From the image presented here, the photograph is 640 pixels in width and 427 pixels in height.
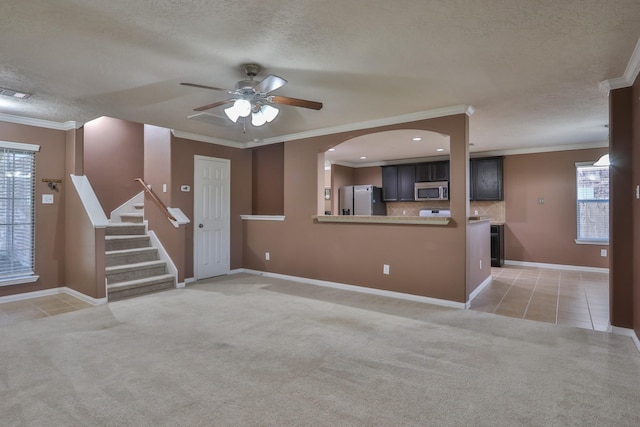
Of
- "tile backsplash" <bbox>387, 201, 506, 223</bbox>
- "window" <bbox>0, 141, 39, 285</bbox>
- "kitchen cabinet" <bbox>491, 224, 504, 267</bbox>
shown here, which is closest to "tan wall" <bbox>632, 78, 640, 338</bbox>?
"kitchen cabinet" <bbox>491, 224, 504, 267</bbox>

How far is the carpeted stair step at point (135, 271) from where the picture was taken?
15.1ft

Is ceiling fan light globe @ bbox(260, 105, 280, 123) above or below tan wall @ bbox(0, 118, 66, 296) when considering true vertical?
above

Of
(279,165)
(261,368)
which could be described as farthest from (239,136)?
(261,368)

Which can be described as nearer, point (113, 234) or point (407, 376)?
point (407, 376)

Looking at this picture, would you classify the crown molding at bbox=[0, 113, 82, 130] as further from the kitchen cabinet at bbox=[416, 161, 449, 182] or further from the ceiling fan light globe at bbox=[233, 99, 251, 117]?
the kitchen cabinet at bbox=[416, 161, 449, 182]

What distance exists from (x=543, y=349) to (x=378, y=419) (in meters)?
1.79

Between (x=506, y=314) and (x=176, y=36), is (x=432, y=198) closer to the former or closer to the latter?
(x=506, y=314)

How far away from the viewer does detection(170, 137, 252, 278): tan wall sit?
527 cm

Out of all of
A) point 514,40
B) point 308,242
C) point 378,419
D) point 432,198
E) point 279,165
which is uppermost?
point 514,40

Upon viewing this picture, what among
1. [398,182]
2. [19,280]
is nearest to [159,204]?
[19,280]

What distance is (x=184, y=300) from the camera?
4.34 metres

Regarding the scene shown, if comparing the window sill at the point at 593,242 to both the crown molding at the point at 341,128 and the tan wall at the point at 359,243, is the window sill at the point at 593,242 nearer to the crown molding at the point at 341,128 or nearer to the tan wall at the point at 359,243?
the tan wall at the point at 359,243

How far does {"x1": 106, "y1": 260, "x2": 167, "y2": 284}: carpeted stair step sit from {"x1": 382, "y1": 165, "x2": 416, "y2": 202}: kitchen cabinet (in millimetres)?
5125

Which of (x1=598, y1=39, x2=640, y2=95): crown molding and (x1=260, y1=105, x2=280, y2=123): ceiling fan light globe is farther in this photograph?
(x1=260, y1=105, x2=280, y2=123): ceiling fan light globe
